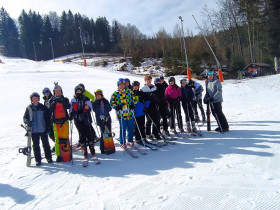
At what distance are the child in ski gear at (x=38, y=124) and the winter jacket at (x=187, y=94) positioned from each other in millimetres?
4319

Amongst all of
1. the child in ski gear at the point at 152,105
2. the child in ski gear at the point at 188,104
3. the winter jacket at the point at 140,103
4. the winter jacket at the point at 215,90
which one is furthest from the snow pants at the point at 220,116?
the winter jacket at the point at 140,103

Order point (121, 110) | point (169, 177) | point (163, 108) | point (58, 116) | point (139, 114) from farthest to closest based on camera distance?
point (163, 108)
point (139, 114)
point (121, 110)
point (58, 116)
point (169, 177)

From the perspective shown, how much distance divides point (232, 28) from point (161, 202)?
136 ft

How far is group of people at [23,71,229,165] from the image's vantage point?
5676 millimetres

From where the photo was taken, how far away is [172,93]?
7.04 meters

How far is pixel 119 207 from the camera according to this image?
11.1 feet

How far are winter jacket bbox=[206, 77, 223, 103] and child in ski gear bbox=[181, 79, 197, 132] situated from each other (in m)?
0.69

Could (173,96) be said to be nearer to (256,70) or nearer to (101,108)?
(101,108)

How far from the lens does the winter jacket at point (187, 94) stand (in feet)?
24.2

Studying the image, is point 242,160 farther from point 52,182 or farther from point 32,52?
point 32,52

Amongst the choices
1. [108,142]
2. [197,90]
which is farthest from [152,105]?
[197,90]

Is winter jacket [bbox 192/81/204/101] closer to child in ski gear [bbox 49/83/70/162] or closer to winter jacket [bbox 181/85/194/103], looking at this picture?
winter jacket [bbox 181/85/194/103]

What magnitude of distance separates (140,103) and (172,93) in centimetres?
125

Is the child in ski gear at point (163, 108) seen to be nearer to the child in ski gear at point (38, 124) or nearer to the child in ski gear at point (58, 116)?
the child in ski gear at point (58, 116)
